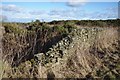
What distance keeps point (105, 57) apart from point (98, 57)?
34 centimetres

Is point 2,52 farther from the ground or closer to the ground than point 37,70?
farther from the ground

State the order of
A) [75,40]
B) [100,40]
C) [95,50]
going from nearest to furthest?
[75,40], [95,50], [100,40]

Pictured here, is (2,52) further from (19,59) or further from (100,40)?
(100,40)

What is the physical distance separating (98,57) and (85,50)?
0.65 metres

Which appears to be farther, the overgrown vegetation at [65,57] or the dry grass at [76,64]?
the overgrown vegetation at [65,57]

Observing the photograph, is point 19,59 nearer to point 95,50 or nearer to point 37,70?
point 37,70

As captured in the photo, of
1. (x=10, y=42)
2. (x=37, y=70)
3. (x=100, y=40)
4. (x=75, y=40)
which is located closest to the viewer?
(x=37, y=70)

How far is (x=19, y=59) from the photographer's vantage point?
28.4ft

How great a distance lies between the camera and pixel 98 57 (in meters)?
11.0

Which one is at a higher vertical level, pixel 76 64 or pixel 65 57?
pixel 65 57

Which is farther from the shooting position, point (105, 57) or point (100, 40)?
point (100, 40)

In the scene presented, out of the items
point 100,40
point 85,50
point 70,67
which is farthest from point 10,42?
point 100,40

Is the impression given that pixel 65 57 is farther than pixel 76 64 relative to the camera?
Yes

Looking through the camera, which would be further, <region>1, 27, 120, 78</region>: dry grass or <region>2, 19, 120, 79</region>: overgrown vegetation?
<region>2, 19, 120, 79</region>: overgrown vegetation
